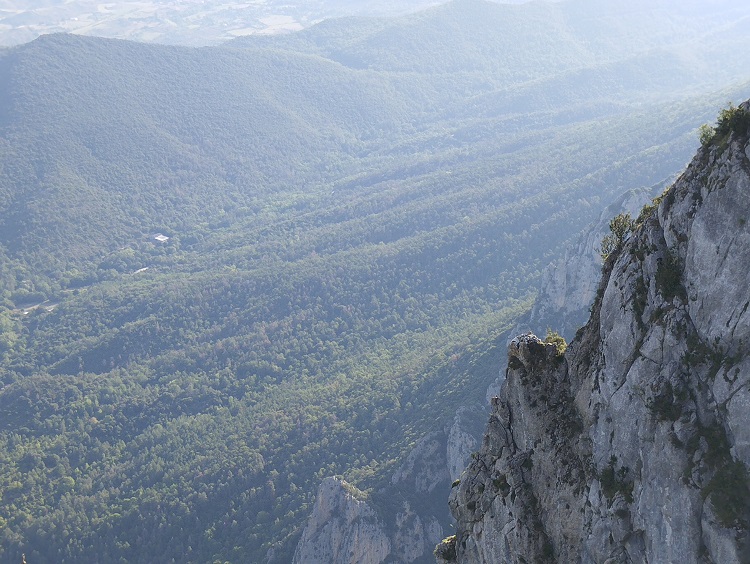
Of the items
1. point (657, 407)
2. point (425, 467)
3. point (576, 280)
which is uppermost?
point (657, 407)

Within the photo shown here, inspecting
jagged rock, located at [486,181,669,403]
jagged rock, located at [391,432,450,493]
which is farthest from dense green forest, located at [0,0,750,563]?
jagged rock, located at [486,181,669,403]

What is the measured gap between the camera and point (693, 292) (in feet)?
77.2

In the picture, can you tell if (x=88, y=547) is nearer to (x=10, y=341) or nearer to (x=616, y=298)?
(x=10, y=341)

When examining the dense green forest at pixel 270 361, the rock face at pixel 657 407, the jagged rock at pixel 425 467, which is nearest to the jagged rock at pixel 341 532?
the dense green forest at pixel 270 361

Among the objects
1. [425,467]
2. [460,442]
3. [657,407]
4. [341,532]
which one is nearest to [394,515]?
[341,532]

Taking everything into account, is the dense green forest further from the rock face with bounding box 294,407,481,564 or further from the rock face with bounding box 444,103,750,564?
the rock face with bounding box 444,103,750,564

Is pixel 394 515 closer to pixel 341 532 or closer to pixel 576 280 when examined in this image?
pixel 341 532

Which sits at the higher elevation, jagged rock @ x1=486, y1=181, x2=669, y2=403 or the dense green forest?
jagged rock @ x1=486, y1=181, x2=669, y2=403

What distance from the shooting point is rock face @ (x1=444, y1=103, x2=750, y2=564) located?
22.0 m

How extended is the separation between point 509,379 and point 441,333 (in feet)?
330

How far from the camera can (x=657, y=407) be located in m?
23.7

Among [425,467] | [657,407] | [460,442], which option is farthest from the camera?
[425,467]

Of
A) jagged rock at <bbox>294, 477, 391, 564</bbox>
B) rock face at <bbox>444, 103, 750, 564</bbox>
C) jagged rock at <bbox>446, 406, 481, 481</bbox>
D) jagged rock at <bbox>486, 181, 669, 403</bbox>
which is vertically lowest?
jagged rock at <bbox>294, 477, 391, 564</bbox>

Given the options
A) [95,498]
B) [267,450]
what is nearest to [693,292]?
[267,450]
